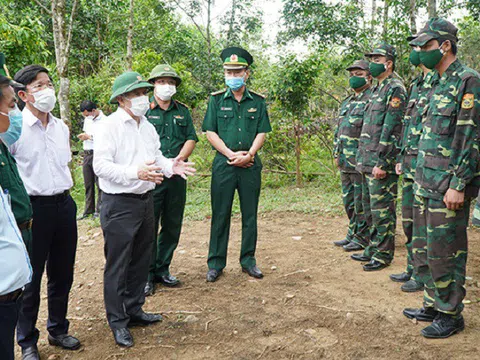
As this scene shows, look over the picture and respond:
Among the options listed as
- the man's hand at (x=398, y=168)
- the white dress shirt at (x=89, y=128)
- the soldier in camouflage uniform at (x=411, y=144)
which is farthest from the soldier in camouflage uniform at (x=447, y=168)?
the white dress shirt at (x=89, y=128)

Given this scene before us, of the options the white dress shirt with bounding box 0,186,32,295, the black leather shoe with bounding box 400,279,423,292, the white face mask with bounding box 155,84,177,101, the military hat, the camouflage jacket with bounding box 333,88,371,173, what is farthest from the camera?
the camouflage jacket with bounding box 333,88,371,173

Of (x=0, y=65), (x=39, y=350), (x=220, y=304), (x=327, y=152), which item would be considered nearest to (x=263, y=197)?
(x=327, y=152)

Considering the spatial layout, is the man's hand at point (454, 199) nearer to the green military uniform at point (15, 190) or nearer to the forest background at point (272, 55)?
the green military uniform at point (15, 190)

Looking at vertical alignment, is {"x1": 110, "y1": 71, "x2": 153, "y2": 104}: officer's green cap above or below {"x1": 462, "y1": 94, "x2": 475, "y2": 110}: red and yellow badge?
above

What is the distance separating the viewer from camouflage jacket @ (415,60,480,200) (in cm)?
288

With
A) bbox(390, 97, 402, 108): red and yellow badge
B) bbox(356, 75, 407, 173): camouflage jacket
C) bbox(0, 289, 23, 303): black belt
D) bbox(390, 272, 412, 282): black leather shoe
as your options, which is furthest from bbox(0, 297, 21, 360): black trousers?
bbox(390, 97, 402, 108): red and yellow badge

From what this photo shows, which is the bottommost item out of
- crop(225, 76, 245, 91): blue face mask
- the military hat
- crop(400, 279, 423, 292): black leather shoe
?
crop(400, 279, 423, 292): black leather shoe

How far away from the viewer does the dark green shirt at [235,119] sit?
14.1 ft

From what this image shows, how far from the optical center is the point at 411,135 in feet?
12.1

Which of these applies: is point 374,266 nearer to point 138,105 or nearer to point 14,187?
point 138,105

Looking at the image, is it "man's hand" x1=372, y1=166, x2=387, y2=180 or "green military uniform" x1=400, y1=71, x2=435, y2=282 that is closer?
"green military uniform" x1=400, y1=71, x2=435, y2=282

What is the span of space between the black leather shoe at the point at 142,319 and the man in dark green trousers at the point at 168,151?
2.21ft

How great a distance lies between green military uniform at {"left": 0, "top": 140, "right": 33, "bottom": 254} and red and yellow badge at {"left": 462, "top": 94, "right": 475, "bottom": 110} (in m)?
2.88

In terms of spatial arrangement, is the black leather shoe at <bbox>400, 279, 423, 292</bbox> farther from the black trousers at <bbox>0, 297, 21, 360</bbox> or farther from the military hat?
the black trousers at <bbox>0, 297, 21, 360</bbox>
